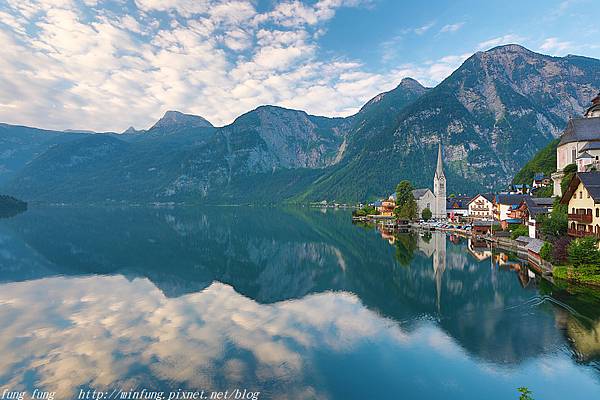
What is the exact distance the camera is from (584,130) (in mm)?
80188

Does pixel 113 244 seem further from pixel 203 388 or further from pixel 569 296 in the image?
pixel 569 296

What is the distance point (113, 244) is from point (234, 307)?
2396 inches

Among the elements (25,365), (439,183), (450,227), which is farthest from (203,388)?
(439,183)

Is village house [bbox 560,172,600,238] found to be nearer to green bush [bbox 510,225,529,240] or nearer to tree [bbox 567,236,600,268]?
tree [bbox 567,236,600,268]

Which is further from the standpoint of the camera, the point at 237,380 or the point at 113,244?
the point at 113,244

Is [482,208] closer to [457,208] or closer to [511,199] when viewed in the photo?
[457,208]

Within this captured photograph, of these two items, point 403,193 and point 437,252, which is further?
point 403,193

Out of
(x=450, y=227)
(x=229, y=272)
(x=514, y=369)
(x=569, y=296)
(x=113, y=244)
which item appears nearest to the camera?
(x=514, y=369)

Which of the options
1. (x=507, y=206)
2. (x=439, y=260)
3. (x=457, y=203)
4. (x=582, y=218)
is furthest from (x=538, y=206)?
(x=457, y=203)

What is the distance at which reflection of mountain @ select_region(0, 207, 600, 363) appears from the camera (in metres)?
33.0

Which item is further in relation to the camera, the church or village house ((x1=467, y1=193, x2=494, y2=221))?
the church

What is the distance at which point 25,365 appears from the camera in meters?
25.5

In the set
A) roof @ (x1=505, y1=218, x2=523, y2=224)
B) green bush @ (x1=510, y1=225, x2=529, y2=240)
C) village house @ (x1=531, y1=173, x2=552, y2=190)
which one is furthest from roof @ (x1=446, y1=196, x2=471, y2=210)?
green bush @ (x1=510, y1=225, x2=529, y2=240)

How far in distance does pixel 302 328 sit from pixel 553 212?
50218 mm
